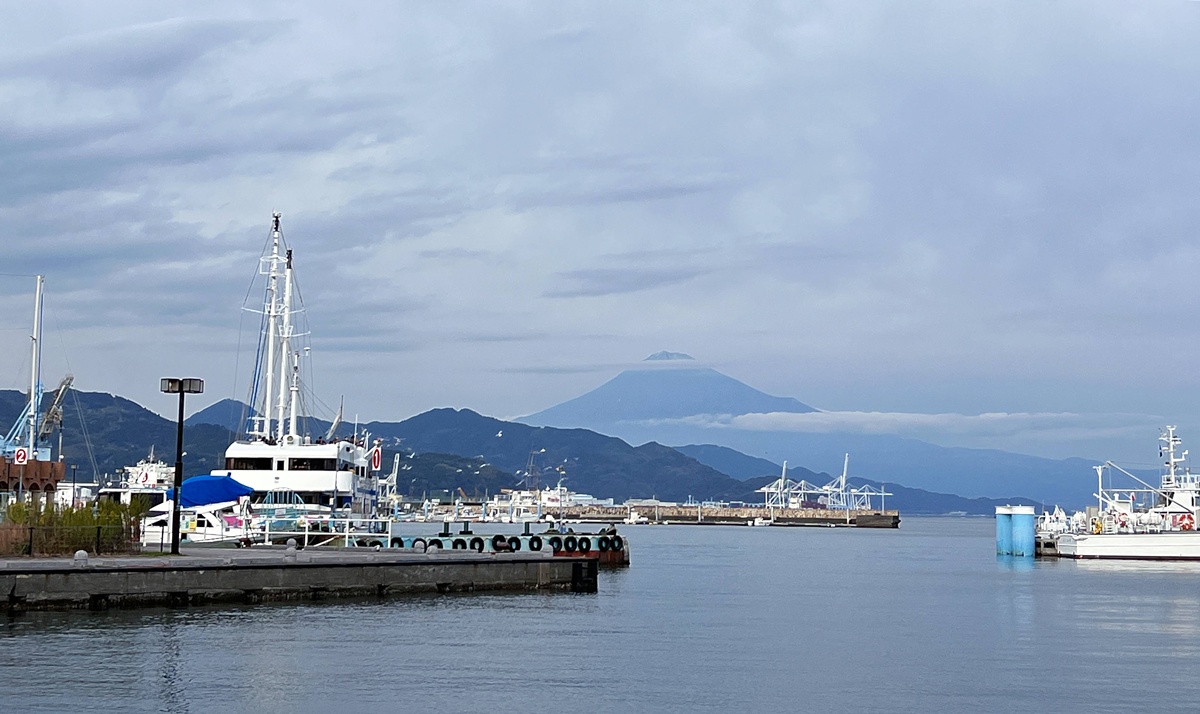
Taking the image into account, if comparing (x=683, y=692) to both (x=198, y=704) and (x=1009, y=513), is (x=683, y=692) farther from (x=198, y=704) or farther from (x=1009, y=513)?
(x=1009, y=513)

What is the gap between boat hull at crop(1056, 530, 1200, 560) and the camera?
3228 inches

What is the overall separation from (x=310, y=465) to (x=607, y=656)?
33801 mm

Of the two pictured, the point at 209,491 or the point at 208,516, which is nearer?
the point at 208,516

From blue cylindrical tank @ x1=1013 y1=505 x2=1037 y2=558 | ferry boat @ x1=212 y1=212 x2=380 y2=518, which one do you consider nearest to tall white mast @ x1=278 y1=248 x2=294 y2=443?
ferry boat @ x1=212 y1=212 x2=380 y2=518

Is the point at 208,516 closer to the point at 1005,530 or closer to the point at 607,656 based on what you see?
the point at 607,656

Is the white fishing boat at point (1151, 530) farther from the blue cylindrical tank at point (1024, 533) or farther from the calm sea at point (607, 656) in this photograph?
the calm sea at point (607, 656)

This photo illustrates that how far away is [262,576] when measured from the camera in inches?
1449

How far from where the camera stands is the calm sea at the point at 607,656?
2358 centimetres

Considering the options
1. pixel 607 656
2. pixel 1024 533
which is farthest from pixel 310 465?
pixel 1024 533

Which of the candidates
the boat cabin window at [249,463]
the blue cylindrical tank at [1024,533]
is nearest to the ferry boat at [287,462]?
the boat cabin window at [249,463]

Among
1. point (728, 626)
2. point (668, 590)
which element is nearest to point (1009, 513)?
point (668, 590)

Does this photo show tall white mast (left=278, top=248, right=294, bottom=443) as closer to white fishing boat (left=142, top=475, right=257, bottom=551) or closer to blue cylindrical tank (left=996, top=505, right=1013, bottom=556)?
white fishing boat (left=142, top=475, right=257, bottom=551)

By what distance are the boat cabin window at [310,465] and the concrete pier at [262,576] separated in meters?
12.6

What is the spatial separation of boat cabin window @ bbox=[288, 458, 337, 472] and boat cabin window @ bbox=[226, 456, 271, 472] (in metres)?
1.14
